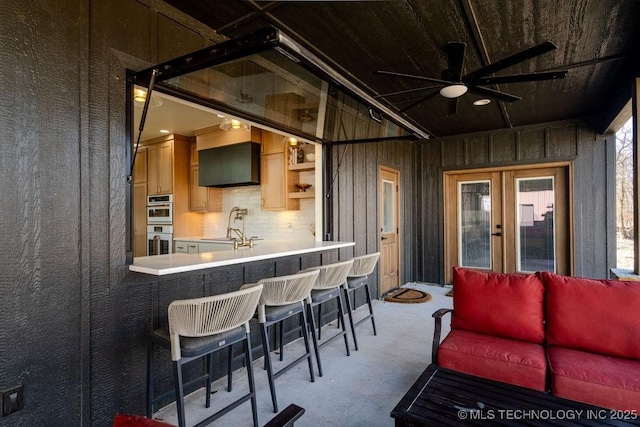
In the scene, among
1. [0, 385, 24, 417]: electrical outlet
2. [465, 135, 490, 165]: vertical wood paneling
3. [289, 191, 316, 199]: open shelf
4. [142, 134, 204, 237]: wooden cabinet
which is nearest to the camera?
[0, 385, 24, 417]: electrical outlet

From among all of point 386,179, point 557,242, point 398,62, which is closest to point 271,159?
point 386,179

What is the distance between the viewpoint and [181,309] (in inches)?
68.9

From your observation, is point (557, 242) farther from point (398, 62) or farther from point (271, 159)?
point (271, 159)

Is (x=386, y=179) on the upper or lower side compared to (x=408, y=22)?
lower

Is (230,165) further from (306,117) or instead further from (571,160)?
(571,160)

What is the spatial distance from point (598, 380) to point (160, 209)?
6095mm

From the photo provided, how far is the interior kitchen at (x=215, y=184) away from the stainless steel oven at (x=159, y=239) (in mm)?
18

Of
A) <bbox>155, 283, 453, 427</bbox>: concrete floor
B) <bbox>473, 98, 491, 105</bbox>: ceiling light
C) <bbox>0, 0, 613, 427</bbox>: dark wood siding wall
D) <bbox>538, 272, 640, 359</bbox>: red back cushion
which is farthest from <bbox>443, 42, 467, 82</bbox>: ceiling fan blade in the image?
<bbox>155, 283, 453, 427</bbox>: concrete floor

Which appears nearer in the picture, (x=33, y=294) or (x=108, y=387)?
(x=33, y=294)

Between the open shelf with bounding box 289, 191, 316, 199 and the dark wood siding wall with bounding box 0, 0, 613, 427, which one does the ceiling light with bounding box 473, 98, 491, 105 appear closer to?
the open shelf with bounding box 289, 191, 316, 199

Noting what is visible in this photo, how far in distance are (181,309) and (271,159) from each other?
381 centimetres

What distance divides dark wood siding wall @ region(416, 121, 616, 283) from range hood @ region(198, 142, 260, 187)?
10.7 feet

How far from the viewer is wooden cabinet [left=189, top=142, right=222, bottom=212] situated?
6.02 m

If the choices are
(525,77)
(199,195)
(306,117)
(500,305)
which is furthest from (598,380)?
(199,195)
